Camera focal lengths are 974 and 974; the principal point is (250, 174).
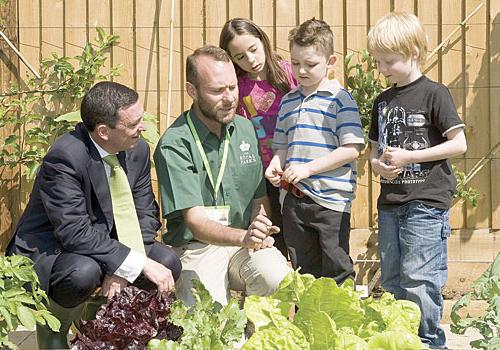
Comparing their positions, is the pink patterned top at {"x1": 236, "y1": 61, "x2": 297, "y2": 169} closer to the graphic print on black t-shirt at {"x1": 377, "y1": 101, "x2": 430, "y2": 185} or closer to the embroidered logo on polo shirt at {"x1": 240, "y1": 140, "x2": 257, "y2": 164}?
the embroidered logo on polo shirt at {"x1": 240, "y1": 140, "x2": 257, "y2": 164}

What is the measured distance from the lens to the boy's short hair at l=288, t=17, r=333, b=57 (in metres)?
4.40

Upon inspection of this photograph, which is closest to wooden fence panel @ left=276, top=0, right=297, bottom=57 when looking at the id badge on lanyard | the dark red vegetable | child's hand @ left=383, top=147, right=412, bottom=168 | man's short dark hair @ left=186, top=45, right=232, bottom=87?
man's short dark hair @ left=186, top=45, right=232, bottom=87

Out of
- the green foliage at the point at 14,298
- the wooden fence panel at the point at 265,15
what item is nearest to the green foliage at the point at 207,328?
the green foliage at the point at 14,298

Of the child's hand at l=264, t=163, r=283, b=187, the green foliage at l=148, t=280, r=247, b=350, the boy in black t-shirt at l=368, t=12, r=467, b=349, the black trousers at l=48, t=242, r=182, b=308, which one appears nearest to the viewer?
the green foliage at l=148, t=280, r=247, b=350

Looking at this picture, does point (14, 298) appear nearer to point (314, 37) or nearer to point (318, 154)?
point (318, 154)

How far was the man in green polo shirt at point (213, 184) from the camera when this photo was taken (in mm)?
4238

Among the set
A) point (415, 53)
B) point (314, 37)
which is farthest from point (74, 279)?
point (415, 53)

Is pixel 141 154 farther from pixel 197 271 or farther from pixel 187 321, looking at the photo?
pixel 187 321

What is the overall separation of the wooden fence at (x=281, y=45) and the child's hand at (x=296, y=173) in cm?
172

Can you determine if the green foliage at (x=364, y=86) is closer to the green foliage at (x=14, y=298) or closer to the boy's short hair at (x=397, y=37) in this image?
the boy's short hair at (x=397, y=37)

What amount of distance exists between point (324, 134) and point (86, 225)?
1.17 m

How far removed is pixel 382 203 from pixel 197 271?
0.88 metres

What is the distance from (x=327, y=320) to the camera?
8.45 ft

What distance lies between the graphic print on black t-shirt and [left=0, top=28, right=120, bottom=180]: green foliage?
2232 millimetres
